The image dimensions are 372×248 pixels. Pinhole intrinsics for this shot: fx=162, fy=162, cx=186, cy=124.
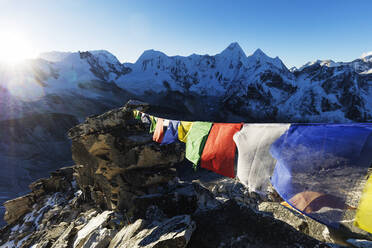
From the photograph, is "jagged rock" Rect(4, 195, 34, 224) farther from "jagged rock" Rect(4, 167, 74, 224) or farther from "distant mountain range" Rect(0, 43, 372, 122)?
"distant mountain range" Rect(0, 43, 372, 122)

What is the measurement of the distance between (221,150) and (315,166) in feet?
4.99

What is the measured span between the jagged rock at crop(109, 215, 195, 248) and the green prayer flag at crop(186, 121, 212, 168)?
1323 millimetres

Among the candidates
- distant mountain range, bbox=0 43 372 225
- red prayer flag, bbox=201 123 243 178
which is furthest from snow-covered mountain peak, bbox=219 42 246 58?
red prayer flag, bbox=201 123 243 178

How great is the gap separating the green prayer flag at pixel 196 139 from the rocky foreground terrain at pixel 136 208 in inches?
56.7

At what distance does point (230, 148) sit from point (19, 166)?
3116 cm

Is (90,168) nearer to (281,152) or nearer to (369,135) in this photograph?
(281,152)

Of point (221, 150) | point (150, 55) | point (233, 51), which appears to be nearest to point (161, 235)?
point (221, 150)

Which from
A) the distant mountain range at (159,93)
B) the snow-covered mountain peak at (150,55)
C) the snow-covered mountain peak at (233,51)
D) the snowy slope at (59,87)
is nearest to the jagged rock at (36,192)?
the distant mountain range at (159,93)

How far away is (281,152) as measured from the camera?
7.33 feet

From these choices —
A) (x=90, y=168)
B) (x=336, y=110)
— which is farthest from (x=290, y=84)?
(x=90, y=168)

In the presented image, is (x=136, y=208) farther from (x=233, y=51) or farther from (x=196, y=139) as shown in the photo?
(x=233, y=51)

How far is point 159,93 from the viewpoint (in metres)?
74.9

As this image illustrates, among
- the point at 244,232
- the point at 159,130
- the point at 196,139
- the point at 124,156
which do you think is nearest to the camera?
the point at 244,232

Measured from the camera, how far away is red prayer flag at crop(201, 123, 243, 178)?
3104mm
